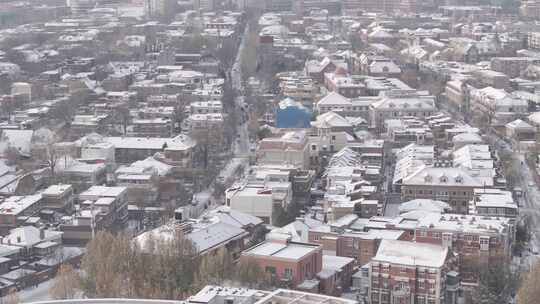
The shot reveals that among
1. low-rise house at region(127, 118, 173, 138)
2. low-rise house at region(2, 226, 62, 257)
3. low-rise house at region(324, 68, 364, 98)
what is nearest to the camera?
low-rise house at region(2, 226, 62, 257)

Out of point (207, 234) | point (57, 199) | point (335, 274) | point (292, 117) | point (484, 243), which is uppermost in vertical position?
point (292, 117)

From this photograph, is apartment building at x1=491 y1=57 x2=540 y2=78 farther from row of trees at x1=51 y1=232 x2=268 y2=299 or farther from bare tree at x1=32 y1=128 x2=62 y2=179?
row of trees at x1=51 y1=232 x2=268 y2=299

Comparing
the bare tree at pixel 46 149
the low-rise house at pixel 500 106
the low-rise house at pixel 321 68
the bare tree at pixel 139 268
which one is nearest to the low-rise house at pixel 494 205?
the bare tree at pixel 139 268

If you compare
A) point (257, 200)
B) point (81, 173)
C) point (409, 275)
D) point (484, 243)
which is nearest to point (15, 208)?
point (81, 173)

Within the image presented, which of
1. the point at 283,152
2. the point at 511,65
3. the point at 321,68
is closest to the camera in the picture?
the point at 283,152

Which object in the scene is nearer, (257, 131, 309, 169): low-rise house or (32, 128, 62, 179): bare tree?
(257, 131, 309, 169): low-rise house

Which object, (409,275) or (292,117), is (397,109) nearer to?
(292,117)

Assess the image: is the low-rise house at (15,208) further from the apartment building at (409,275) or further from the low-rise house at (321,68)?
the low-rise house at (321,68)

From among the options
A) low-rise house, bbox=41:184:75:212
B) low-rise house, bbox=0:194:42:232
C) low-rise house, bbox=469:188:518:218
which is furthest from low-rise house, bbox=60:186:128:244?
low-rise house, bbox=469:188:518:218

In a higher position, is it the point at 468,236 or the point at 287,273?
the point at 468,236

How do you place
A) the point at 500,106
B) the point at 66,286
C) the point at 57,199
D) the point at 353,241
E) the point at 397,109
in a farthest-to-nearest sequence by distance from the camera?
the point at 500,106 < the point at 397,109 < the point at 57,199 < the point at 353,241 < the point at 66,286
